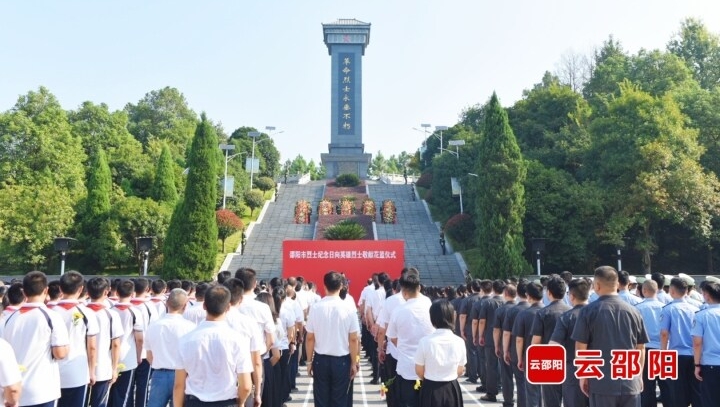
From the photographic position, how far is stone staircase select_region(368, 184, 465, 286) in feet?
90.3

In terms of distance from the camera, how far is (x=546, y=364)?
5.74m

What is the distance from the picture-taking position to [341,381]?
5930 millimetres

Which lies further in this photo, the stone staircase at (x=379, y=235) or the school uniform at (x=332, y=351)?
the stone staircase at (x=379, y=235)

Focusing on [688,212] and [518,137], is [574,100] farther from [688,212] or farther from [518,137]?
[688,212]

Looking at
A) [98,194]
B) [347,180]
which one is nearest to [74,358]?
[98,194]

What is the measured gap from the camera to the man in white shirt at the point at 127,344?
6.59 m

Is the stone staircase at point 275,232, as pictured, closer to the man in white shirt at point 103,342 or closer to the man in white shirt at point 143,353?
the man in white shirt at point 143,353

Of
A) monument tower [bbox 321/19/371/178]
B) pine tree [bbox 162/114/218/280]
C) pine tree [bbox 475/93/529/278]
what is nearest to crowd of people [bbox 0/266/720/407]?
pine tree [bbox 475/93/529/278]

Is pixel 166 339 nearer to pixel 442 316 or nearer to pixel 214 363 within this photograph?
pixel 214 363

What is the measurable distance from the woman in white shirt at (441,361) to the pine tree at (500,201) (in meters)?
19.9

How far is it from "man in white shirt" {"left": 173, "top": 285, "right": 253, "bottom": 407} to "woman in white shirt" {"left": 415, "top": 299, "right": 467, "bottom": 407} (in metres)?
1.37

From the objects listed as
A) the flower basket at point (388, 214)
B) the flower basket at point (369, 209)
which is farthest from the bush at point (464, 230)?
the flower basket at point (369, 209)

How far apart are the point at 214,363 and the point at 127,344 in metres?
3.06

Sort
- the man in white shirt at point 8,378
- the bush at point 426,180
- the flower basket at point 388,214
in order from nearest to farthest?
the man in white shirt at point 8,378
the flower basket at point 388,214
the bush at point 426,180
